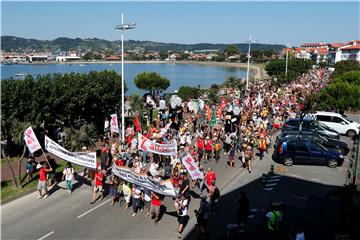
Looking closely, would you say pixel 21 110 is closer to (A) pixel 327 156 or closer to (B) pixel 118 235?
(B) pixel 118 235

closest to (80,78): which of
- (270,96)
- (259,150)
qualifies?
Result: (259,150)

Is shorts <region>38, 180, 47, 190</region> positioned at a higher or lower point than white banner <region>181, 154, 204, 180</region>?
lower

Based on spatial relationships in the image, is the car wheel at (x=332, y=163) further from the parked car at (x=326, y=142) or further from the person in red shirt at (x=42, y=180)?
the person in red shirt at (x=42, y=180)

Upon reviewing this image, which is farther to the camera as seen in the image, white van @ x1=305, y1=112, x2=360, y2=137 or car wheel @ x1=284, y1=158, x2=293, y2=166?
white van @ x1=305, y1=112, x2=360, y2=137

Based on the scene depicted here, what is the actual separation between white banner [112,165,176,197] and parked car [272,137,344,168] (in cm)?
1022

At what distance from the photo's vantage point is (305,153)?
68.8 ft

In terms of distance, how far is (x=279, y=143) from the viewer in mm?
21578

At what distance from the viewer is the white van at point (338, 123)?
28.6 metres

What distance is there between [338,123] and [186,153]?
58.7 ft

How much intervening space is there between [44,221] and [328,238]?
31.3ft

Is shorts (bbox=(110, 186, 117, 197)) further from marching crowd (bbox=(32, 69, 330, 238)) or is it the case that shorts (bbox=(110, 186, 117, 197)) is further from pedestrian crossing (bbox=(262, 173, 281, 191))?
pedestrian crossing (bbox=(262, 173, 281, 191))

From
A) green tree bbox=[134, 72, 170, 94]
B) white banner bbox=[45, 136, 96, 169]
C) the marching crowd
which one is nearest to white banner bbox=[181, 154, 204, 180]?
the marching crowd

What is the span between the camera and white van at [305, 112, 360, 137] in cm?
2862

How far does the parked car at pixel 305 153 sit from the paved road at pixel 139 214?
7.27ft
